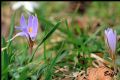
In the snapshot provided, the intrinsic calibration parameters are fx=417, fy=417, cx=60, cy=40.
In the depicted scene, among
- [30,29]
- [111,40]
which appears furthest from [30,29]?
[111,40]

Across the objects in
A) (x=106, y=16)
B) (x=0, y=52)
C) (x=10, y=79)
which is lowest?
(x=10, y=79)

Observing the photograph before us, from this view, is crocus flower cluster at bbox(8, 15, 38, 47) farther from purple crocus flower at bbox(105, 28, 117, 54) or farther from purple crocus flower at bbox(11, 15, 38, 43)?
purple crocus flower at bbox(105, 28, 117, 54)

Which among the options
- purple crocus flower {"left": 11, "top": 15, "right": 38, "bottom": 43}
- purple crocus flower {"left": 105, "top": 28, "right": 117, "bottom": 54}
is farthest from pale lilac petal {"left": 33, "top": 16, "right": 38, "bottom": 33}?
purple crocus flower {"left": 105, "top": 28, "right": 117, "bottom": 54}

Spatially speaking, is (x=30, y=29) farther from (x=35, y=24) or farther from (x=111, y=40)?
(x=111, y=40)

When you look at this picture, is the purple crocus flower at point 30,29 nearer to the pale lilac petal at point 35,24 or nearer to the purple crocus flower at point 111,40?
the pale lilac petal at point 35,24

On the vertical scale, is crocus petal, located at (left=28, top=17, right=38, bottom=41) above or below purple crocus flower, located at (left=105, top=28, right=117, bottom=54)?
above

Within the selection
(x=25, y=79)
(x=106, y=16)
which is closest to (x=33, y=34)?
(x=25, y=79)

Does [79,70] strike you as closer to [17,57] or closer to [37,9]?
[17,57]

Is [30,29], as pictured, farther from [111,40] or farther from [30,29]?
[111,40]

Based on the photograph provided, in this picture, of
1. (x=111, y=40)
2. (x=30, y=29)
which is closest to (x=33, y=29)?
(x=30, y=29)

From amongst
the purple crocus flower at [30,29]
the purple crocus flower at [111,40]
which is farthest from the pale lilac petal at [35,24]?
the purple crocus flower at [111,40]

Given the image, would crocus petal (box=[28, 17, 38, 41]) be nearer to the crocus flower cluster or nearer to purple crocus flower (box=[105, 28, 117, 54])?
the crocus flower cluster
